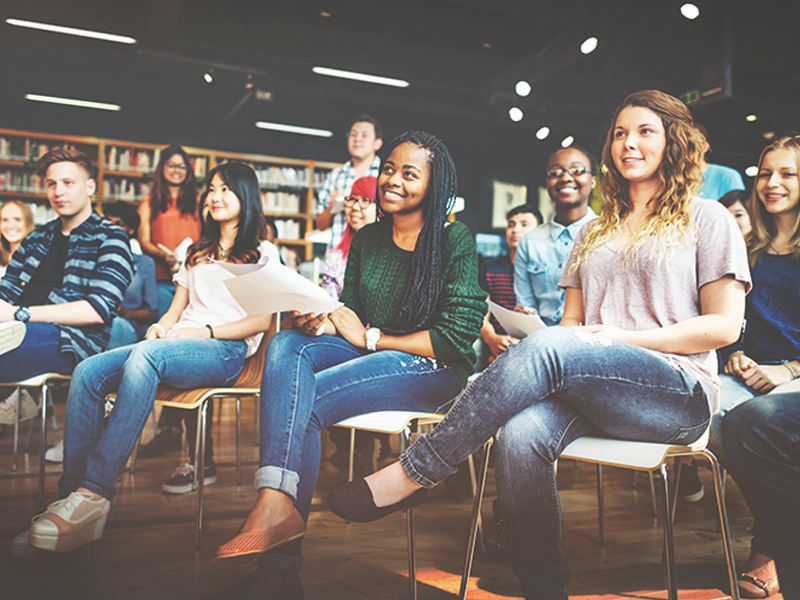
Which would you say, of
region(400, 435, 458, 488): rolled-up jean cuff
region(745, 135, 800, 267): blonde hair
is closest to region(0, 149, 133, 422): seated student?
region(400, 435, 458, 488): rolled-up jean cuff

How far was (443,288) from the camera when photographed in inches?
58.7

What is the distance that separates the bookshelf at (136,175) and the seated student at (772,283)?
16.2ft

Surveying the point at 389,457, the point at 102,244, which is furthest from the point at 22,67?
the point at 389,457

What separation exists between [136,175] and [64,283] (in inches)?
210

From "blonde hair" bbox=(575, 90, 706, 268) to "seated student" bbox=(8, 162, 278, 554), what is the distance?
114cm

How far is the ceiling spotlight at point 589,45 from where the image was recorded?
16.3ft

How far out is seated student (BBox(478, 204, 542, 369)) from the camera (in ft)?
7.60

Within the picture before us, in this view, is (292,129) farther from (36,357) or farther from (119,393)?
(119,393)

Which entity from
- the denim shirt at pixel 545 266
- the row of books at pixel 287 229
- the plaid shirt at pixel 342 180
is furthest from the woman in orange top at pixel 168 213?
the row of books at pixel 287 229

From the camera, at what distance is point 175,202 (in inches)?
133

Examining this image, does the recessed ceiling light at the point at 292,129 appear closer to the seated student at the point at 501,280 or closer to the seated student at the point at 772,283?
the seated student at the point at 501,280

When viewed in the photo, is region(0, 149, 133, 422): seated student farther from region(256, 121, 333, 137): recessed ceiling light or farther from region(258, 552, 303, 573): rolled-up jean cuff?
region(256, 121, 333, 137): recessed ceiling light

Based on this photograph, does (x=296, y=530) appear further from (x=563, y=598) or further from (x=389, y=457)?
(x=389, y=457)

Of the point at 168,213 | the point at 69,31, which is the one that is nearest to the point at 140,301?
the point at 168,213
